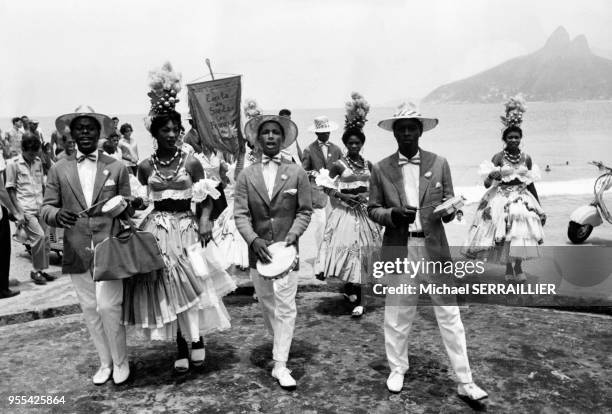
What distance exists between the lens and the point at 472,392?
3727mm

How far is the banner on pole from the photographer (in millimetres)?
5398

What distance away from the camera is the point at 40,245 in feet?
24.1

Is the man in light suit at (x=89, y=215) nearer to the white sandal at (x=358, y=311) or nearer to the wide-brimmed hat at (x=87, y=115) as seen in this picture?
the wide-brimmed hat at (x=87, y=115)

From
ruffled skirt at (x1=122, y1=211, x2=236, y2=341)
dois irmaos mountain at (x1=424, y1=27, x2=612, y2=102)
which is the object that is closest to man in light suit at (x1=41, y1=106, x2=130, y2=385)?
ruffled skirt at (x1=122, y1=211, x2=236, y2=341)

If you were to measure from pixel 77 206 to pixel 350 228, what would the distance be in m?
2.89

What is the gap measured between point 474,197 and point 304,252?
9511 mm

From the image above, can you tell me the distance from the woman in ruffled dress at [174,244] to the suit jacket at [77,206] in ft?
1.07

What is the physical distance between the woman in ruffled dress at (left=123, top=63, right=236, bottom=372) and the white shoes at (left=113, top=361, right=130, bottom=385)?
0.33 m

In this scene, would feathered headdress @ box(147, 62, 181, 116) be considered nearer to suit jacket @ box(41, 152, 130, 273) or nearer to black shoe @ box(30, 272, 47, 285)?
suit jacket @ box(41, 152, 130, 273)

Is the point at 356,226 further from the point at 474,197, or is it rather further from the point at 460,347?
the point at 474,197

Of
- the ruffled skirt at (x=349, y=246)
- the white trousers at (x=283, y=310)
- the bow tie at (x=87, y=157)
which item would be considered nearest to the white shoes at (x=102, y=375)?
the white trousers at (x=283, y=310)

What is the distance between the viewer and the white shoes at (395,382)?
13.0 feet

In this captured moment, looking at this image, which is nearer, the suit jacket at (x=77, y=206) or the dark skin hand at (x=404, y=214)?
the dark skin hand at (x=404, y=214)

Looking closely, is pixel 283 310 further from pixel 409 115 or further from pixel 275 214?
pixel 409 115
